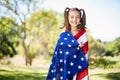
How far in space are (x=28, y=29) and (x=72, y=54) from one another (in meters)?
1.70

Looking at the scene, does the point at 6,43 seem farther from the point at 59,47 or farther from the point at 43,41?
the point at 59,47

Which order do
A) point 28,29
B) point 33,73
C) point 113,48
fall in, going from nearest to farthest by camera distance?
point 33,73
point 28,29
point 113,48

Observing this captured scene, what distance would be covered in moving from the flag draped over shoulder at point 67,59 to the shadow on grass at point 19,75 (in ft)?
4.49

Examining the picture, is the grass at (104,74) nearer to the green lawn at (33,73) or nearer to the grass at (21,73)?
the green lawn at (33,73)

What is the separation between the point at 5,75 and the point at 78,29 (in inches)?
63.3

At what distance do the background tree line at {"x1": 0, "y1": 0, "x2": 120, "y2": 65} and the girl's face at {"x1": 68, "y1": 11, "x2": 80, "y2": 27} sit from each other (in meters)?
1.58

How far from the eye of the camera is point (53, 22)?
4.00 m

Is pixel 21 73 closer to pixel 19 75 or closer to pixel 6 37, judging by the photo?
pixel 19 75

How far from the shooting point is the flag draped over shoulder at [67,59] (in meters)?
2.26

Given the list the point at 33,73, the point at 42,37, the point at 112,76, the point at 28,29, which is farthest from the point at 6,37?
the point at 112,76

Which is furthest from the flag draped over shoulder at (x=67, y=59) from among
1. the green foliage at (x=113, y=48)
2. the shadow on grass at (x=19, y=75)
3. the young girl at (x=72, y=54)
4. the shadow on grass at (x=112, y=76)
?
the green foliage at (x=113, y=48)

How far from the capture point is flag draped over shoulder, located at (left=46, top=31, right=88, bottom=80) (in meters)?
2.26

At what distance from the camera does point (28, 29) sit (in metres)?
3.85

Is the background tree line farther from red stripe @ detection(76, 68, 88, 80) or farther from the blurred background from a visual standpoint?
red stripe @ detection(76, 68, 88, 80)
